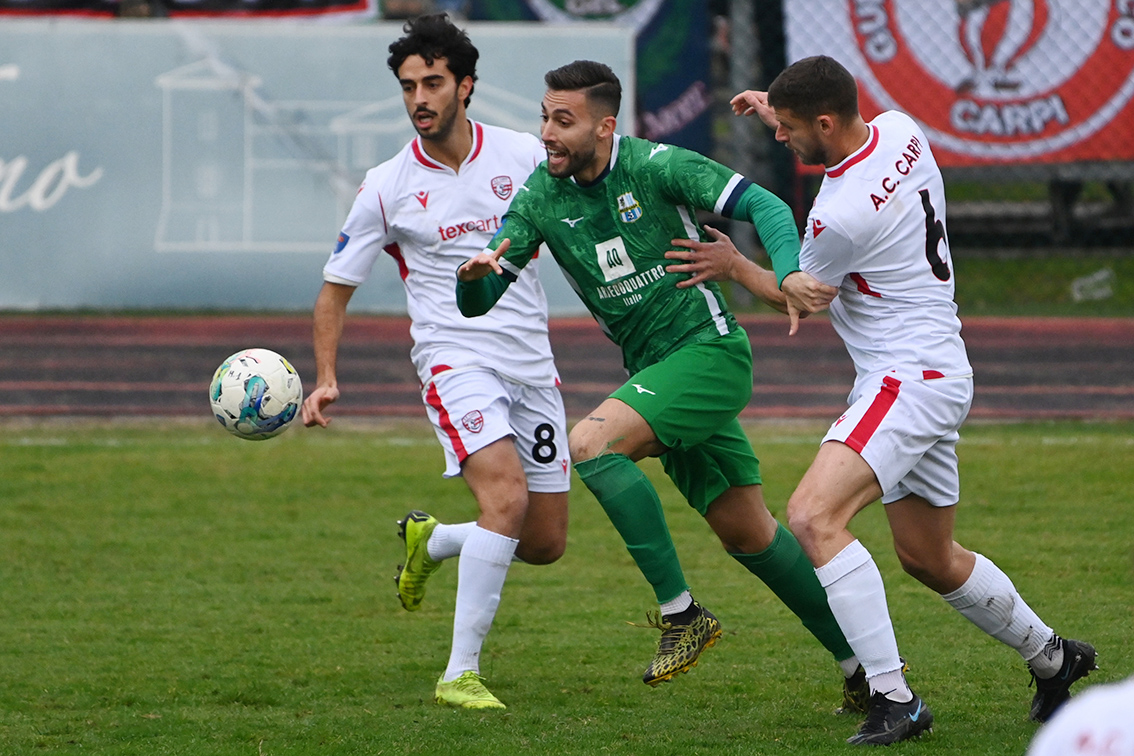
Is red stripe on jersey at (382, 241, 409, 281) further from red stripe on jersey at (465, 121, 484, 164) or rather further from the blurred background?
the blurred background

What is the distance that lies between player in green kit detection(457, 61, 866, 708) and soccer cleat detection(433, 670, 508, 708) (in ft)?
2.06

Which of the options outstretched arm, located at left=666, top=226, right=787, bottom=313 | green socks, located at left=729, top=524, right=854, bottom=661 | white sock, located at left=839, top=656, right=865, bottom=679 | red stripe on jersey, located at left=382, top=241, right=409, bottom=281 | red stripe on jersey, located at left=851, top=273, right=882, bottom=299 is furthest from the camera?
red stripe on jersey, located at left=382, top=241, right=409, bottom=281

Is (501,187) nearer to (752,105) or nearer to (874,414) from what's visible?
(752,105)

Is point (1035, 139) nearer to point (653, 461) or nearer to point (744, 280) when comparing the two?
point (653, 461)

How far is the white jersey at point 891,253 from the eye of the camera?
4.15 m

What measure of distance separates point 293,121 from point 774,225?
1074 centimetres

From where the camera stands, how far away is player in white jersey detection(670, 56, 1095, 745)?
410 centimetres

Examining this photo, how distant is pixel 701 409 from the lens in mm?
4578

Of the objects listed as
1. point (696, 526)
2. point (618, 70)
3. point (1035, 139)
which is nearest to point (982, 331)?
point (1035, 139)

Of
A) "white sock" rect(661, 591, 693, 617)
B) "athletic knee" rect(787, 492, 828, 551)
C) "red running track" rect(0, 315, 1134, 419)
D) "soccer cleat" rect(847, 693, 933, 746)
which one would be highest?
"athletic knee" rect(787, 492, 828, 551)

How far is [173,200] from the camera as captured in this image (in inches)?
564

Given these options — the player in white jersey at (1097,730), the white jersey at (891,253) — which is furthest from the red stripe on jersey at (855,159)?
the player in white jersey at (1097,730)

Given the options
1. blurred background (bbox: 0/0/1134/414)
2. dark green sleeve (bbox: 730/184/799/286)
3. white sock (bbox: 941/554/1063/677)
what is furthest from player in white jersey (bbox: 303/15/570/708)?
blurred background (bbox: 0/0/1134/414)

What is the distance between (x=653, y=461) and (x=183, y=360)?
514cm
